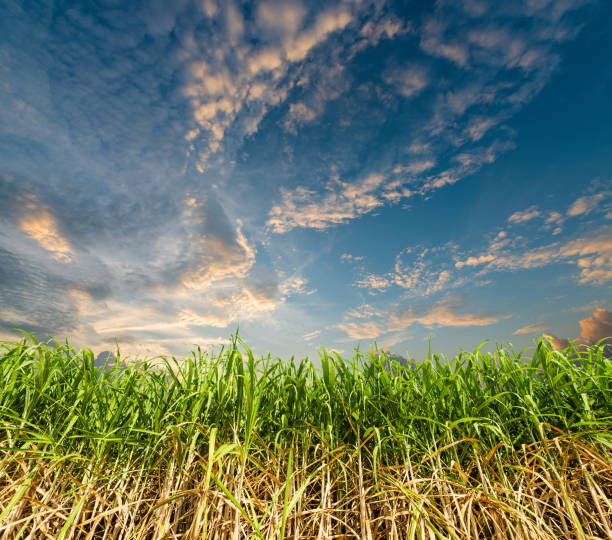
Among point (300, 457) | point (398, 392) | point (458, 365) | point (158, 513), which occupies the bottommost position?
point (158, 513)

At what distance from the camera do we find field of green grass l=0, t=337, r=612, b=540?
185cm

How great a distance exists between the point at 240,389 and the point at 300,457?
2.27 ft

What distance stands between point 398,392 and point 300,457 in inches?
35.0

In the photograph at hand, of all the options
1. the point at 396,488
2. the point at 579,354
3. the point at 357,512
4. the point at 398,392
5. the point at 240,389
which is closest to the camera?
the point at 396,488

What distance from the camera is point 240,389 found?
7.11 ft

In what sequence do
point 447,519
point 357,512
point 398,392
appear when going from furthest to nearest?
point 398,392 < point 357,512 < point 447,519

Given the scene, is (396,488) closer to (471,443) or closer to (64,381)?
(471,443)

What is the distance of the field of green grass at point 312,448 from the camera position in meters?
1.85

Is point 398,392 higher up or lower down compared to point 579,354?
lower down

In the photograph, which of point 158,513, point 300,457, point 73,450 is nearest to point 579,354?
point 300,457

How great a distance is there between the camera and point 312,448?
7.86ft

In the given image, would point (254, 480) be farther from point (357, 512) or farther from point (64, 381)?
point (64, 381)

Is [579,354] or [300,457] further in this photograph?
[579,354]

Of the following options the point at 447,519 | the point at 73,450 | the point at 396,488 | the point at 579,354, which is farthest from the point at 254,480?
the point at 579,354
